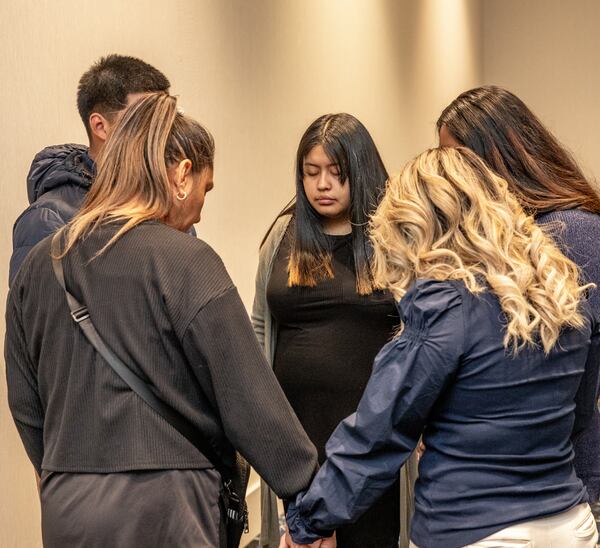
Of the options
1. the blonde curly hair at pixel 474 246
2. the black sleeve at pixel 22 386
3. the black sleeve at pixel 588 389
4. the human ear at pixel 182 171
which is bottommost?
the black sleeve at pixel 588 389

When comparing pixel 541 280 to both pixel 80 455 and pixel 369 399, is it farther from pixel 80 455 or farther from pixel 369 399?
pixel 80 455

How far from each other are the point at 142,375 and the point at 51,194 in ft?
2.63

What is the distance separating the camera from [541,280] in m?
1.51

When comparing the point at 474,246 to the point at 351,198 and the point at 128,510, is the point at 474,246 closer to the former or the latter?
the point at 128,510

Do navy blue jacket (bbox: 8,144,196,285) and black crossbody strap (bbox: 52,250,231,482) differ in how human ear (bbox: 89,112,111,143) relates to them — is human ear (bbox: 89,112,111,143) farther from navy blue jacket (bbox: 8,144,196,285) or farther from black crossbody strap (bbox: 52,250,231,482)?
black crossbody strap (bbox: 52,250,231,482)

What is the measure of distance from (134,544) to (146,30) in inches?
82.4

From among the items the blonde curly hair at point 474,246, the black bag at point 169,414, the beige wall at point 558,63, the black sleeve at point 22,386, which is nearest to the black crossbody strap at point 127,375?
the black bag at point 169,414

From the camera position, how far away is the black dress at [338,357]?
2424 millimetres

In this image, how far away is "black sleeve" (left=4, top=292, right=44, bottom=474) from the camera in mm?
1636

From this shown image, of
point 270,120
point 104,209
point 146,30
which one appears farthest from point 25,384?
point 270,120

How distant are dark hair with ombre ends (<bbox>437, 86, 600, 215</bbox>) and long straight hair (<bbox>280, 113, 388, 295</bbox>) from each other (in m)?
0.46

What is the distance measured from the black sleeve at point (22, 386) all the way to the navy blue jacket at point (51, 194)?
0.38 meters

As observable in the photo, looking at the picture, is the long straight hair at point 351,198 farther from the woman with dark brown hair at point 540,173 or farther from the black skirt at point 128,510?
the black skirt at point 128,510

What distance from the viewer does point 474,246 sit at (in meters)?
Result: 1.52
